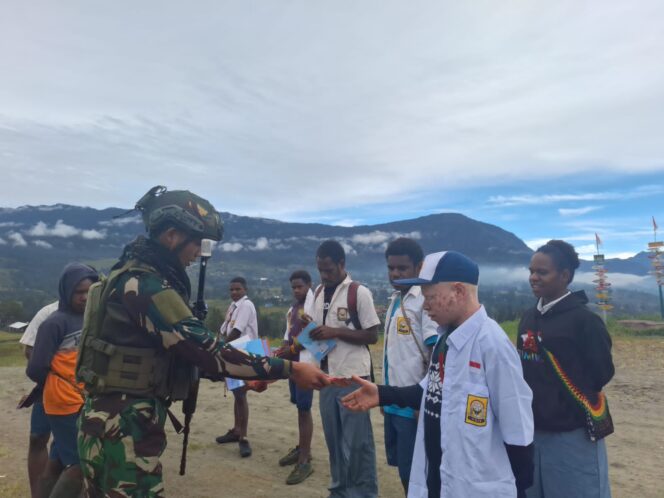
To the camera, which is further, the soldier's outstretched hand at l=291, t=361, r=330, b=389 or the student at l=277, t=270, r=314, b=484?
the student at l=277, t=270, r=314, b=484

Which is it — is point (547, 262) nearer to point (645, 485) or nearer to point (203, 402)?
point (645, 485)

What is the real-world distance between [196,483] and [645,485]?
5.26m

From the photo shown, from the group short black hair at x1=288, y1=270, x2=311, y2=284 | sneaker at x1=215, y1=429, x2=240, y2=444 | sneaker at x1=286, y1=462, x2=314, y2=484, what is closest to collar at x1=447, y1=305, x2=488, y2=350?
sneaker at x1=286, y1=462, x2=314, y2=484

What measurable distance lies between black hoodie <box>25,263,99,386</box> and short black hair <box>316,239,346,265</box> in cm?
225

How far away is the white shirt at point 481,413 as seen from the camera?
8.14ft

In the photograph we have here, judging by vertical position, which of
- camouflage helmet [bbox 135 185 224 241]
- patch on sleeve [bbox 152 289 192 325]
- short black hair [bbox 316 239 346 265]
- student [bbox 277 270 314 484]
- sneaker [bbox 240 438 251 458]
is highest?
camouflage helmet [bbox 135 185 224 241]

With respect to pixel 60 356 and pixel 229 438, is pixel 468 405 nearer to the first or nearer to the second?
pixel 60 356

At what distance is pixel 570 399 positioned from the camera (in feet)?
11.4

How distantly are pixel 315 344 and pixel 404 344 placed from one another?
120cm

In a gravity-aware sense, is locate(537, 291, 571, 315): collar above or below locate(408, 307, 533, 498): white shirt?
above

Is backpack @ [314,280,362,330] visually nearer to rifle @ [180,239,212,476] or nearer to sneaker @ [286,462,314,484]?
rifle @ [180,239,212,476]

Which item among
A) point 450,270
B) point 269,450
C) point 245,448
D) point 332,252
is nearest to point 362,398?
point 450,270

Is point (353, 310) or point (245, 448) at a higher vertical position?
point (353, 310)

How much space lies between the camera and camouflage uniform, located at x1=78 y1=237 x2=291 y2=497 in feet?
9.20
